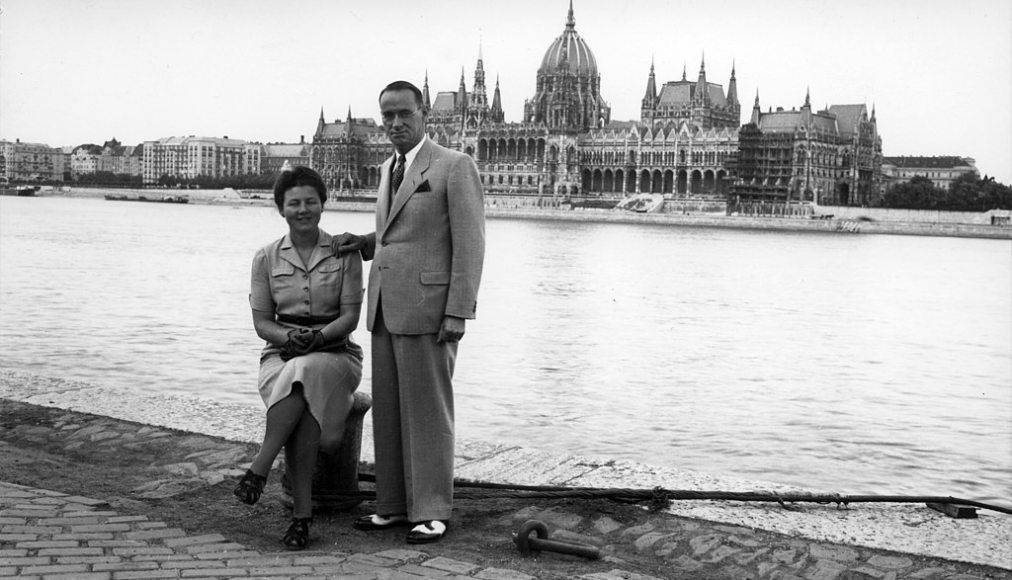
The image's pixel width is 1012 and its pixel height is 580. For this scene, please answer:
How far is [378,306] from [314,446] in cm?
61

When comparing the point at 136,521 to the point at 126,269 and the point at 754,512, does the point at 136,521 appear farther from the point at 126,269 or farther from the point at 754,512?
the point at 126,269

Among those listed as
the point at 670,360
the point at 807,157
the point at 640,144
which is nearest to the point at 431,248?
the point at 670,360

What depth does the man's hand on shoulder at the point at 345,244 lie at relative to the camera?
456 centimetres

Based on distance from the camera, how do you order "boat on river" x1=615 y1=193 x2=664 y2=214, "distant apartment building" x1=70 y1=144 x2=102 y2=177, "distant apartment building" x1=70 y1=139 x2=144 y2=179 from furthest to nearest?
"distant apartment building" x1=70 y1=144 x2=102 y2=177 → "distant apartment building" x1=70 y1=139 x2=144 y2=179 → "boat on river" x1=615 y1=193 x2=664 y2=214

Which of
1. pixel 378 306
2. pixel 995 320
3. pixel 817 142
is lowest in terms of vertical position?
pixel 995 320

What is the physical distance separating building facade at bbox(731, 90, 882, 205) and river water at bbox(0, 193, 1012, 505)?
67018 millimetres

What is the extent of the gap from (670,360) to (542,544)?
33.2 ft

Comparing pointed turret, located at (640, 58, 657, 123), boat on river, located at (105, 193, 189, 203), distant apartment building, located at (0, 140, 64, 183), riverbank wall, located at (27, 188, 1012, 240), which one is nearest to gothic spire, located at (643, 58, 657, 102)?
pointed turret, located at (640, 58, 657, 123)

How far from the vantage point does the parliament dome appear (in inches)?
4592

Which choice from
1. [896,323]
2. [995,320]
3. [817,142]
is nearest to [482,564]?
[896,323]

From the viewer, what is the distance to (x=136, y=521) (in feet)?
14.2

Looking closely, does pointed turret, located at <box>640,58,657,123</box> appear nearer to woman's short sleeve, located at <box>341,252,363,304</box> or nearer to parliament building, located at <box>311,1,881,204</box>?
parliament building, located at <box>311,1,881,204</box>

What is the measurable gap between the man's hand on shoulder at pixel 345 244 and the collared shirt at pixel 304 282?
0.02 m

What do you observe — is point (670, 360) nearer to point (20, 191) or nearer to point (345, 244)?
point (345, 244)
